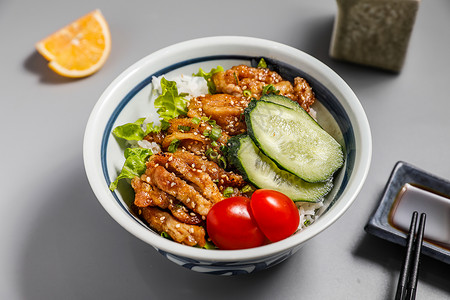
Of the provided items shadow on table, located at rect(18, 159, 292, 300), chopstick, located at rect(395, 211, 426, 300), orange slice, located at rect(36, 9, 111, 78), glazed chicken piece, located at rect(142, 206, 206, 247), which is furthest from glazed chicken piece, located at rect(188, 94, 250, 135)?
orange slice, located at rect(36, 9, 111, 78)

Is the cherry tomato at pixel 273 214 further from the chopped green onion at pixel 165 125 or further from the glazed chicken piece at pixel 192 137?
the chopped green onion at pixel 165 125

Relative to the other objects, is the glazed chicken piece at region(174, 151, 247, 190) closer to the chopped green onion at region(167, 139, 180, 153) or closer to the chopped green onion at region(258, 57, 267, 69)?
the chopped green onion at region(167, 139, 180, 153)

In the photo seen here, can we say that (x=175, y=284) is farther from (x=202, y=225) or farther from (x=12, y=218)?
(x=12, y=218)

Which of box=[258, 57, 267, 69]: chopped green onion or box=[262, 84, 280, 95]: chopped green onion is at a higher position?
box=[258, 57, 267, 69]: chopped green onion

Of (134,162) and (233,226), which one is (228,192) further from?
(134,162)

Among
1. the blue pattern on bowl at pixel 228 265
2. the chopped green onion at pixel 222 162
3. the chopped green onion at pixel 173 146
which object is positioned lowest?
the blue pattern on bowl at pixel 228 265

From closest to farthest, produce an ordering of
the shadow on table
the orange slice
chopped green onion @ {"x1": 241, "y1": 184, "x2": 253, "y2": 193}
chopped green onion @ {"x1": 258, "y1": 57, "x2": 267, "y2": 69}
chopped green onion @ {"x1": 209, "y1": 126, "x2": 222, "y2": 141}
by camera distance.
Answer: chopped green onion @ {"x1": 241, "y1": 184, "x2": 253, "y2": 193} < chopped green onion @ {"x1": 209, "y1": 126, "x2": 222, "y2": 141} < the shadow on table < chopped green onion @ {"x1": 258, "y1": 57, "x2": 267, "y2": 69} < the orange slice

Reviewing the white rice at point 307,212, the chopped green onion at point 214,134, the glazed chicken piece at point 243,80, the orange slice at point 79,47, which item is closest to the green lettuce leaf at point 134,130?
the chopped green onion at point 214,134

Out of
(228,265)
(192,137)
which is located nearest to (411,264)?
(228,265)
